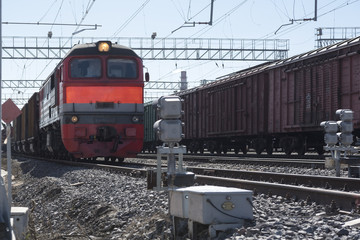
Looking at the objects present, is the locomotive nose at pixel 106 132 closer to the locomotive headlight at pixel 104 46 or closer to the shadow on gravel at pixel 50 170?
the shadow on gravel at pixel 50 170

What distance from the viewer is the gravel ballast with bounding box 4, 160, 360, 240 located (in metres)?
4.42

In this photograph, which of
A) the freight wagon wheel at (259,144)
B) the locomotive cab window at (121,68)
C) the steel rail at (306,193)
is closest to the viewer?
the steel rail at (306,193)

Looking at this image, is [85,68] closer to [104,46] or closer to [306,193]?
[104,46]

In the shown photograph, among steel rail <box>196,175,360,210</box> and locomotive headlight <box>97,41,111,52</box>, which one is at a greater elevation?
locomotive headlight <box>97,41,111,52</box>

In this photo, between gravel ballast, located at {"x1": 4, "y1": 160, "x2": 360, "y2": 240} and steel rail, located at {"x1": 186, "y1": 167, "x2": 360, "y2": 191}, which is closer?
gravel ballast, located at {"x1": 4, "y1": 160, "x2": 360, "y2": 240}

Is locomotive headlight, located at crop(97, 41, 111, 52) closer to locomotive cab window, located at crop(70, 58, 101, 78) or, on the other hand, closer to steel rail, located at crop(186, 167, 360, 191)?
locomotive cab window, located at crop(70, 58, 101, 78)

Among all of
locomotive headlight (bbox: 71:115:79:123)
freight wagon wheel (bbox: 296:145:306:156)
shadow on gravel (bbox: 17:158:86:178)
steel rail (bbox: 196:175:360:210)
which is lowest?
shadow on gravel (bbox: 17:158:86:178)

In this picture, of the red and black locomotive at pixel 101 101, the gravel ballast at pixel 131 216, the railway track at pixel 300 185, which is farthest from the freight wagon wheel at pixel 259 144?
the gravel ballast at pixel 131 216

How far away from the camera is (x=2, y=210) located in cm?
433

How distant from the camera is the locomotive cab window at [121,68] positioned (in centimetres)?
1568

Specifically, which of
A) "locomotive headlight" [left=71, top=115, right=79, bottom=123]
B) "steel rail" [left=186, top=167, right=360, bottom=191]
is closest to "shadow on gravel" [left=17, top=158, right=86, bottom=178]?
"locomotive headlight" [left=71, top=115, right=79, bottom=123]

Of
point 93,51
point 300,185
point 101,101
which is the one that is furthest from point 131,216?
point 93,51

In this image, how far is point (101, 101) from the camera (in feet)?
50.5

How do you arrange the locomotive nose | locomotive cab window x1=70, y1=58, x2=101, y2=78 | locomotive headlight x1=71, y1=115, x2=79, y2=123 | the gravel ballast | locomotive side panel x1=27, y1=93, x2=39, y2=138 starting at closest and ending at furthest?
1. the gravel ballast
2. locomotive headlight x1=71, y1=115, x2=79, y2=123
3. the locomotive nose
4. locomotive cab window x1=70, y1=58, x2=101, y2=78
5. locomotive side panel x1=27, y1=93, x2=39, y2=138
